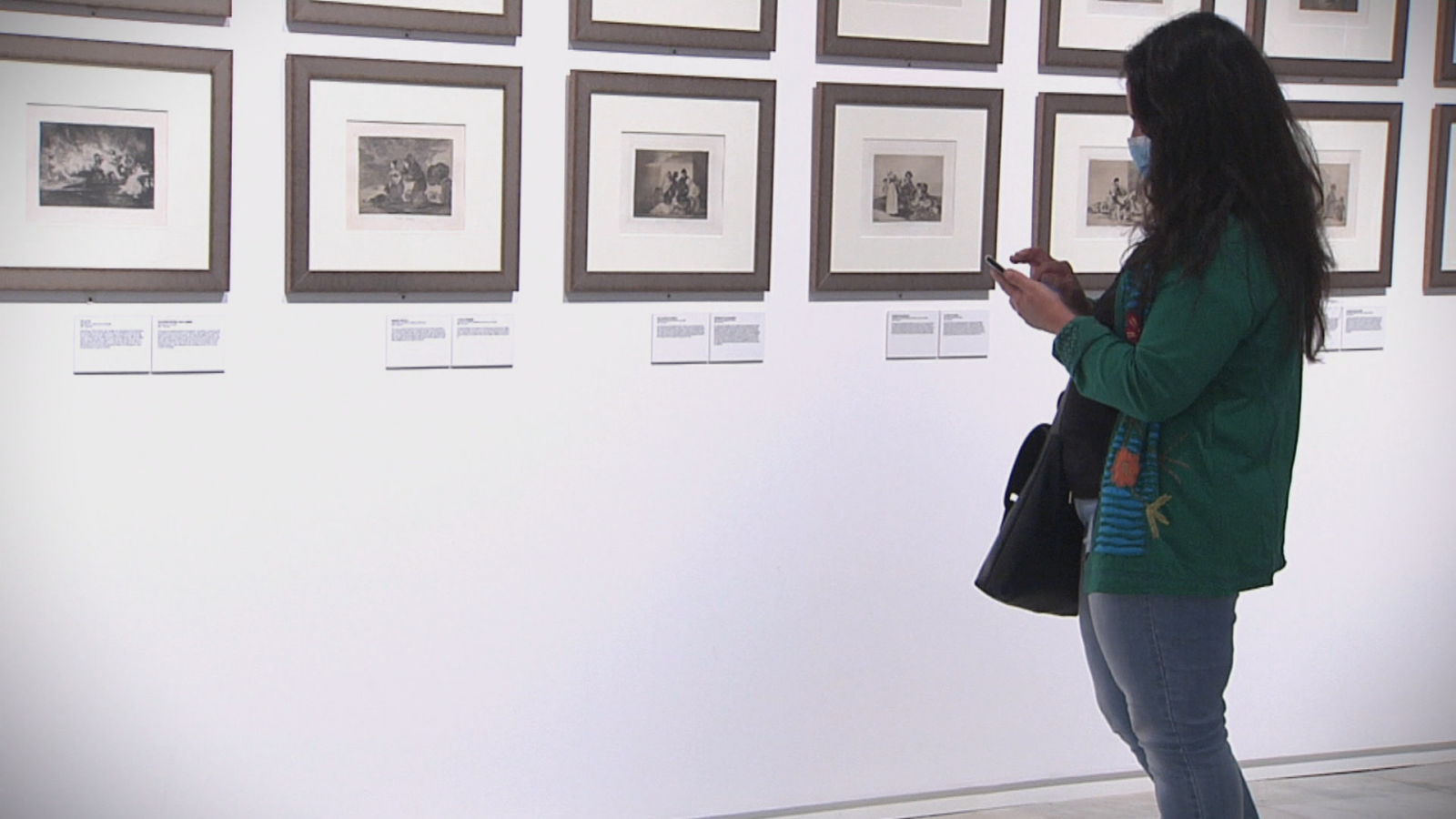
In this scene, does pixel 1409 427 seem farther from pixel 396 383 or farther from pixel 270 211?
pixel 270 211

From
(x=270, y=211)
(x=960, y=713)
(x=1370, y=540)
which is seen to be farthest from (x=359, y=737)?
(x=1370, y=540)

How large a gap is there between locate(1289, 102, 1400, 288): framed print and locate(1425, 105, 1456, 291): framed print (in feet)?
0.49

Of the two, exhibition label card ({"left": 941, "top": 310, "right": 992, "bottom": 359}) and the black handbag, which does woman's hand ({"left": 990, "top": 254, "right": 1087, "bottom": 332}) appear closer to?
the black handbag

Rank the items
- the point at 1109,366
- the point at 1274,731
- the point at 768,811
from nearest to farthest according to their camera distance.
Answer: the point at 1109,366
the point at 768,811
the point at 1274,731

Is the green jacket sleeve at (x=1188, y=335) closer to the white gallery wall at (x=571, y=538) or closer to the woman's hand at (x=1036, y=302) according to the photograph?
the woman's hand at (x=1036, y=302)

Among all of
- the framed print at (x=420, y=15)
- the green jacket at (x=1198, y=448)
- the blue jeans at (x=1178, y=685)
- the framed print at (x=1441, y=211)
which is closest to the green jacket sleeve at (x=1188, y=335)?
the green jacket at (x=1198, y=448)

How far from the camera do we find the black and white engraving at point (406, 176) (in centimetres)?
429

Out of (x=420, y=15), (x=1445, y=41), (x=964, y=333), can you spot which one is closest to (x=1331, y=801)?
(x=964, y=333)

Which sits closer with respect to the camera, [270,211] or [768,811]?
[270,211]

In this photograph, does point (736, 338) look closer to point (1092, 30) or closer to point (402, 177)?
point (402, 177)

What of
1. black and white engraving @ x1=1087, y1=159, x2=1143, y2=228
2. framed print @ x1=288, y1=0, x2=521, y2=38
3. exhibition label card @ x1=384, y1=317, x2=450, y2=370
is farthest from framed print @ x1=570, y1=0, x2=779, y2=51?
black and white engraving @ x1=1087, y1=159, x2=1143, y2=228

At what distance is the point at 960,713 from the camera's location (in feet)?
16.8

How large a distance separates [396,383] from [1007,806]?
2331mm

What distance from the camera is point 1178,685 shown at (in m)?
3.30
